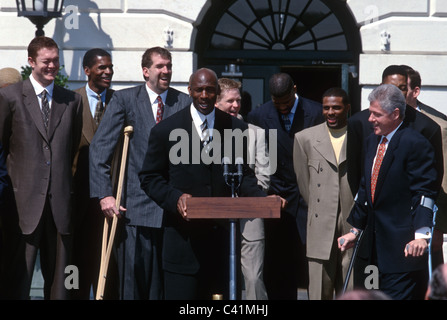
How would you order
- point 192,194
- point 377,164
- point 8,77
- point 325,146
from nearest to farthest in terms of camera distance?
point 192,194 < point 377,164 < point 325,146 < point 8,77

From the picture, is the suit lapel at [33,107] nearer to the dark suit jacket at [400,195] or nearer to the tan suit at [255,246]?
the tan suit at [255,246]

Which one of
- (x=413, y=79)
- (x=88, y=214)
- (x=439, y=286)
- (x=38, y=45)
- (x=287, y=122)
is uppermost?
(x=38, y=45)

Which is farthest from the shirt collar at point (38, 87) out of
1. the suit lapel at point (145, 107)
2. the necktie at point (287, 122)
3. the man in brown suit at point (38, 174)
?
the necktie at point (287, 122)

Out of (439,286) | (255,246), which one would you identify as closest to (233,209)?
(439,286)

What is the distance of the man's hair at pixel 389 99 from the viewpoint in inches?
253

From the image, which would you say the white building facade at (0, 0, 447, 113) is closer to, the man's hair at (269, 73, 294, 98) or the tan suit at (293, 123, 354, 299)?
the man's hair at (269, 73, 294, 98)

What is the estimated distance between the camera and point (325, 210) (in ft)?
24.7

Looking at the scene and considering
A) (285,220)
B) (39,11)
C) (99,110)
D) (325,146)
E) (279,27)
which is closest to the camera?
(325,146)

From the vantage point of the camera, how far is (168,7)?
10797mm

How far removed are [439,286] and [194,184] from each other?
2895 mm

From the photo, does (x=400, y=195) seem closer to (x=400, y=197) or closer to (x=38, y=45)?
(x=400, y=197)

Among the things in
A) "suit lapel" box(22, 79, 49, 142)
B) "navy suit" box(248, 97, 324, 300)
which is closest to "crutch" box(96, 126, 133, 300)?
"suit lapel" box(22, 79, 49, 142)

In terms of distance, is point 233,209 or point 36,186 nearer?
point 233,209

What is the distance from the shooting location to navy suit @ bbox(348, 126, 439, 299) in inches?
248
